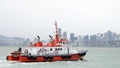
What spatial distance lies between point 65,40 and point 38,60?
534 cm

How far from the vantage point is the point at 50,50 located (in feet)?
208

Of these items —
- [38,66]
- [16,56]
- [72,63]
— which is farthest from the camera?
[16,56]

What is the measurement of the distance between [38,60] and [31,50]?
2146 mm

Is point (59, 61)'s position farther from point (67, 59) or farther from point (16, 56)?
point (16, 56)

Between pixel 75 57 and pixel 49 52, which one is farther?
pixel 75 57

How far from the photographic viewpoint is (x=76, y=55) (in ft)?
213

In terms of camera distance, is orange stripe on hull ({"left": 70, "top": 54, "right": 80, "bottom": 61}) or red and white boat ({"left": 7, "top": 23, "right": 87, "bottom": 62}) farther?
orange stripe on hull ({"left": 70, "top": 54, "right": 80, "bottom": 61})

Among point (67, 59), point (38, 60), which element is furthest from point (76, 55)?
point (38, 60)

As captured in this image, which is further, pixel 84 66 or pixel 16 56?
pixel 16 56

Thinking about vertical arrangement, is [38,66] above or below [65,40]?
below

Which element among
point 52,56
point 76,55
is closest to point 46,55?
point 52,56

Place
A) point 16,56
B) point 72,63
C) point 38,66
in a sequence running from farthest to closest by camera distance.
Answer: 1. point 16,56
2. point 72,63
3. point 38,66

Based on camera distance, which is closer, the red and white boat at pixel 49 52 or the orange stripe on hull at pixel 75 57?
the red and white boat at pixel 49 52

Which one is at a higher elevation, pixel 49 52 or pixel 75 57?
pixel 49 52
